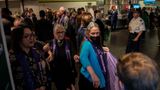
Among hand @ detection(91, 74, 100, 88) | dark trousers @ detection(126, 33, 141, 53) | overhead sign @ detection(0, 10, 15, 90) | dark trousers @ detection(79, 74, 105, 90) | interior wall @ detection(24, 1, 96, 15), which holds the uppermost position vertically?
overhead sign @ detection(0, 10, 15, 90)

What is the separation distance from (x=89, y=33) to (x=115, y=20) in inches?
551

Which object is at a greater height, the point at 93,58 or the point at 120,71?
the point at 120,71

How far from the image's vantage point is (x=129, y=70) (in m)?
1.55

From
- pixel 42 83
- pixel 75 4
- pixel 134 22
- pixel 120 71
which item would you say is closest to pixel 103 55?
pixel 42 83

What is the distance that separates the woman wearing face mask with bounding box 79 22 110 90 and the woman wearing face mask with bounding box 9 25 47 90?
625 mm

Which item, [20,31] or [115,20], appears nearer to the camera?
[20,31]

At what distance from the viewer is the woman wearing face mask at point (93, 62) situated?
3143 millimetres

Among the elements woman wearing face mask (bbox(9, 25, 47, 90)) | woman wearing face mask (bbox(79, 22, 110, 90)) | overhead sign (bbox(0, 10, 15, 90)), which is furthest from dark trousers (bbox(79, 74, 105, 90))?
overhead sign (bbox(0, 10, 15, 90))

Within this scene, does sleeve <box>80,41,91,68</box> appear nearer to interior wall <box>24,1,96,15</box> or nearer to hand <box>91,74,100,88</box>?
hand <box>91,74,100,88</box>

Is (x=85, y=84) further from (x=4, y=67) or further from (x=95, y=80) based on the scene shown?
(x=4, y=67)

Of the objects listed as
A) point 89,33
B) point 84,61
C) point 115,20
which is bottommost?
point 115,20

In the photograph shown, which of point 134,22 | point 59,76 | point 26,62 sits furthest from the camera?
point 134,22

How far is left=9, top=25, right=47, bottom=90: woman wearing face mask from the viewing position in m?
2.54

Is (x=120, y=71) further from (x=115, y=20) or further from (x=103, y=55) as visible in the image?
(x=115, y=20)
